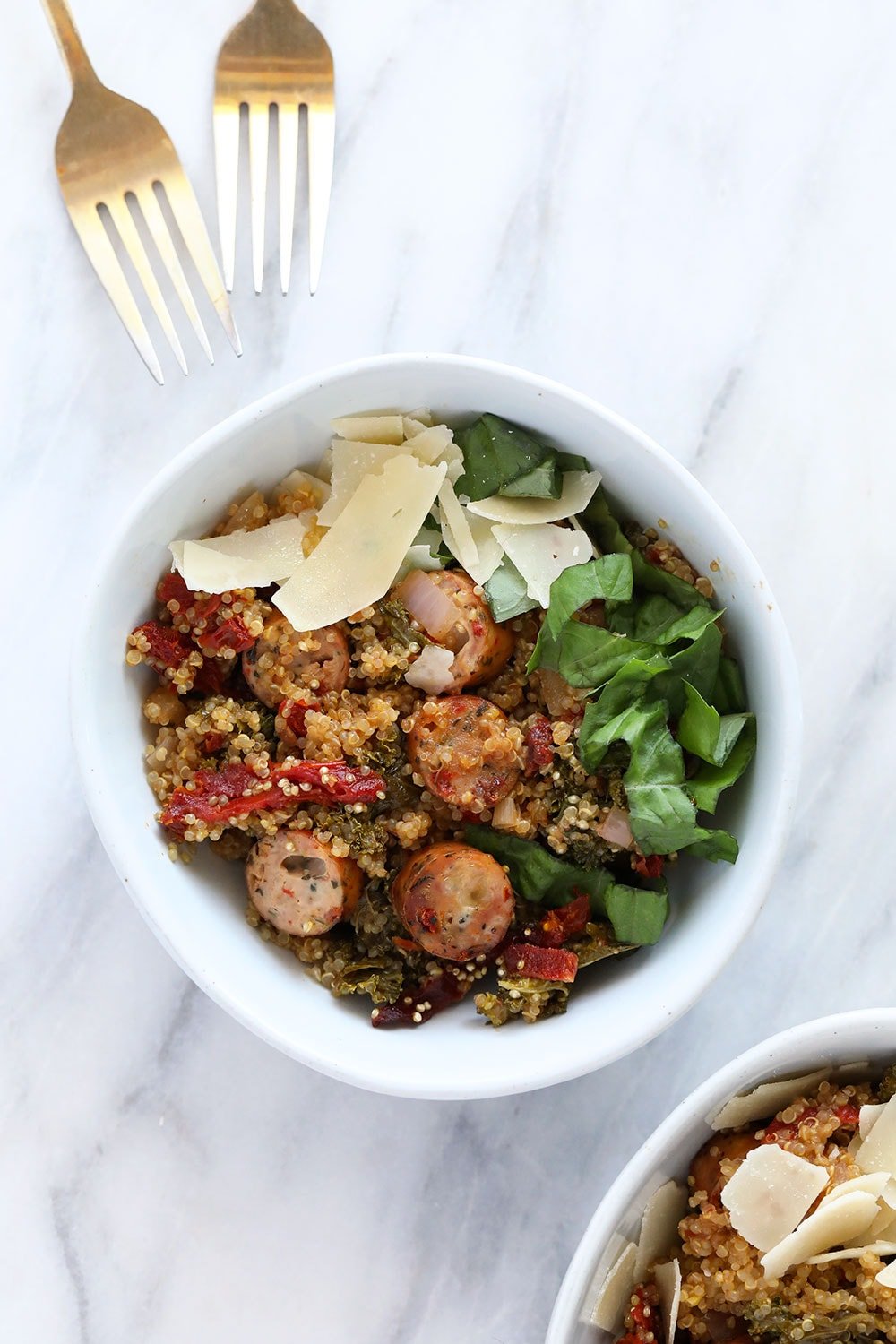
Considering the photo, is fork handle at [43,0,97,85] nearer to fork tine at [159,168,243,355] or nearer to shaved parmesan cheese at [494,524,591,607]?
fork tine at [159,168,243,355]

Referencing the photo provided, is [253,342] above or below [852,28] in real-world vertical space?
below

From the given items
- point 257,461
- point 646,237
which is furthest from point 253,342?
point 646,237

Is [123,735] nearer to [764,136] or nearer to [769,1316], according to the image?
[769,1316]

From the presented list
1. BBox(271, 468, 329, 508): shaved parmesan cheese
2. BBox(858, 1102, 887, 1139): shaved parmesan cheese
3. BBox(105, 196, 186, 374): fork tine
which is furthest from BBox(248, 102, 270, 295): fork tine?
BBox(858, 1102, 887, 1139): shaved parmesan cheese

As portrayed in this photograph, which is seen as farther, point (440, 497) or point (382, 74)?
point (382, 74)

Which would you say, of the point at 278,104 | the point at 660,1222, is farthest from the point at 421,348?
the point at 660,1222
